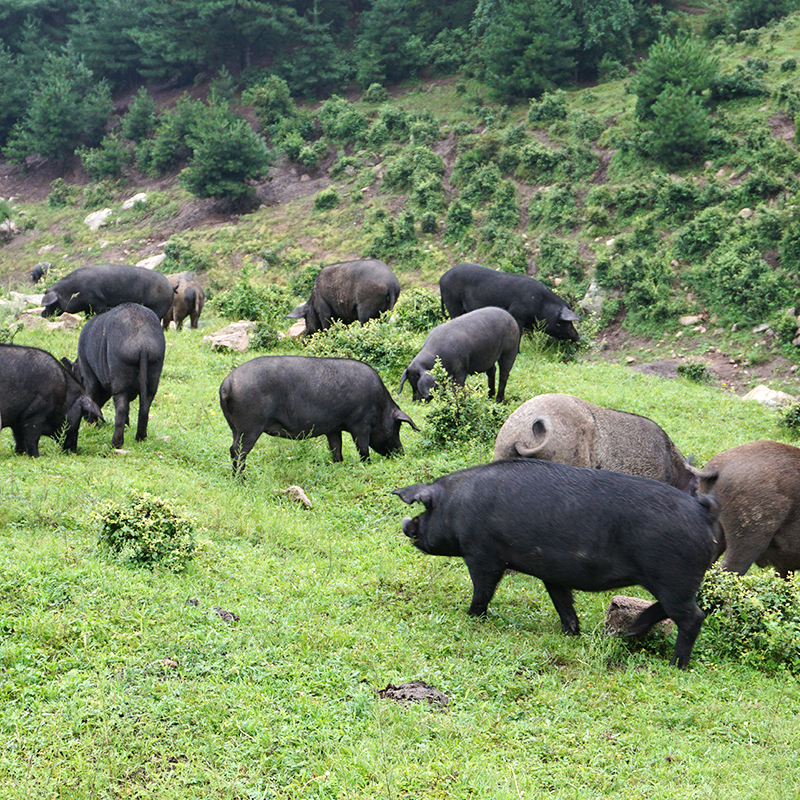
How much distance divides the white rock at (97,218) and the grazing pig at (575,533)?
113ft

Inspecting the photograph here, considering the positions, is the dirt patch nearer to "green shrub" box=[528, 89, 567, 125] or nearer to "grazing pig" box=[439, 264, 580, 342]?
"grazing pig" box=[439, 264, 580, 342]

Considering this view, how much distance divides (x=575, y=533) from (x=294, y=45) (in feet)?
139

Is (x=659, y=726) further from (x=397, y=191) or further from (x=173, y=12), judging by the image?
(x=173, y=12)

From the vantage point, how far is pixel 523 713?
4.92 meters

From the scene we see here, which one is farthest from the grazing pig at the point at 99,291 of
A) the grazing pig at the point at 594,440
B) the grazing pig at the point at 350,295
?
the grazing pig at the point at 594,440

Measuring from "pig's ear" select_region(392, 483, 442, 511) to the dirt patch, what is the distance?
5.58ft

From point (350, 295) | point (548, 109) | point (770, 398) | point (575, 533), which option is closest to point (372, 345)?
point (350, 295)

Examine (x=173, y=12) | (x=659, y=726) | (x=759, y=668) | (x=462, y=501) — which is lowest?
(x=759, y=668)

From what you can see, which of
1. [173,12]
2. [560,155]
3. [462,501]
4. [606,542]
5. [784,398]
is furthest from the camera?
[173,12]

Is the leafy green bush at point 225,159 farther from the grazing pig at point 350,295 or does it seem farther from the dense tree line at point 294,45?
the grazing pig at point 350,295

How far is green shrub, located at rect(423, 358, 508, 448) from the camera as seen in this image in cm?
1042

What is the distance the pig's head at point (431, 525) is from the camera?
255 inches

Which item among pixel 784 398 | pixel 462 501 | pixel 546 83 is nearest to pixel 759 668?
pixel 462 501

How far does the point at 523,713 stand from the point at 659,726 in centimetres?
78
